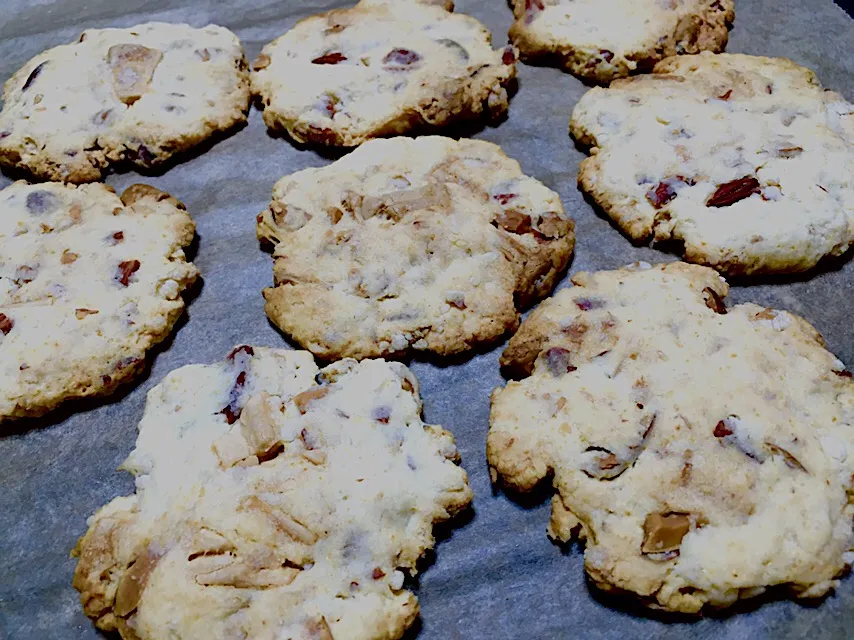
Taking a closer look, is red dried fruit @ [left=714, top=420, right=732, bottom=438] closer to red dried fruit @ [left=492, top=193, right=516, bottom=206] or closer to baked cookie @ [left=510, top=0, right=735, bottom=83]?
red dried fruit @ [left=492, top=193, right=516, bottom=206]

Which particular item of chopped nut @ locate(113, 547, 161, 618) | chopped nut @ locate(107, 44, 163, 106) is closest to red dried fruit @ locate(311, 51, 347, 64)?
chopped nut @ locate(107, 44, 163, 106)

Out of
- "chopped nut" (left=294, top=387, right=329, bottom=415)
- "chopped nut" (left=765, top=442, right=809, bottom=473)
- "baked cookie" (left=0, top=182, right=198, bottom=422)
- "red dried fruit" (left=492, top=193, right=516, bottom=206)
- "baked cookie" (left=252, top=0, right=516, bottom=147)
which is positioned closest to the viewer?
"chopped nut" (left=765, top=442, right=809, bottom=473)

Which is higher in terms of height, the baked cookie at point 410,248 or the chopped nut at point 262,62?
the chopped nut at point 262,62

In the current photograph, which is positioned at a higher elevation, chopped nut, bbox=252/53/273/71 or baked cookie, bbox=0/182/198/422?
chopped nut, bbox=252/53/273/71

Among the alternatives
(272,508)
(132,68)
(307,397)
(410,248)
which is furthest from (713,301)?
(132,68)

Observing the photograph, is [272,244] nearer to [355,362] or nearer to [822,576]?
[355,362]

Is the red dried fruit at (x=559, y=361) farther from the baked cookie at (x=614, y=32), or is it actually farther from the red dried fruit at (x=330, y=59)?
the red dried fruit at (x=330, y=59)

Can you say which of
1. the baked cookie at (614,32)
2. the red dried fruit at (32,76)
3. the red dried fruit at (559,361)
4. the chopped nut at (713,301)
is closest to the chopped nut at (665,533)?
the red dried fruit at (559,361)

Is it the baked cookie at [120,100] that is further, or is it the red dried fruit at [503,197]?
the baked cookie at [120,100]
